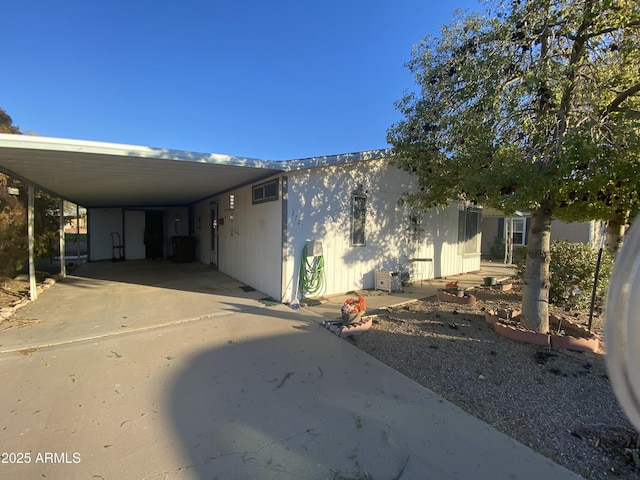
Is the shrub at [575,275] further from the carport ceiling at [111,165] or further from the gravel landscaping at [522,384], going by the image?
the carport ceiling at [111,165]

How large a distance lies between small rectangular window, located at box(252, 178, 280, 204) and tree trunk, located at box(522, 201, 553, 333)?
14.1 ft

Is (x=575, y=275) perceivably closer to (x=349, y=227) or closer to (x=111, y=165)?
(x=349, y=227)

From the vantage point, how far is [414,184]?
27.0 ft

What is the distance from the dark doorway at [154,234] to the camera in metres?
13.8

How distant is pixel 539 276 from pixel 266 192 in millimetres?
4972

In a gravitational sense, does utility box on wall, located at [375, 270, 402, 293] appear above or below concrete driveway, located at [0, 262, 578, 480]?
above

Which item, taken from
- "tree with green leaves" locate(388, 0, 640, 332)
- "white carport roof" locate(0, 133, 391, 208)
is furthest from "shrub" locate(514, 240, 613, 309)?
"white carport roof" locate(0, 133, 391, 208)

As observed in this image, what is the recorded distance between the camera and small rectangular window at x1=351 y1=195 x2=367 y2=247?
273 inches

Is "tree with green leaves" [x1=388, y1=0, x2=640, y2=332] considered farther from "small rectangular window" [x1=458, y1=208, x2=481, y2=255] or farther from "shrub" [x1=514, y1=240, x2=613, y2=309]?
"small rectangular window" [x1=458, y1=208, x2=481, y2=255]

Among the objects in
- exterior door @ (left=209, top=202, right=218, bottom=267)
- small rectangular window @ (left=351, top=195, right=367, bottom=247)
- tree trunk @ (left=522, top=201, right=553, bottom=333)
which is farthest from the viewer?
exterior door @ (left=209, top=202, right=218, bottom=267)

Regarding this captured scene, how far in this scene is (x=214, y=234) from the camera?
34.6 ft

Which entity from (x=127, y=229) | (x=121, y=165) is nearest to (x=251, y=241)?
(x=121, y=165)

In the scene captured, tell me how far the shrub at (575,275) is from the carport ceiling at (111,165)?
5588mm

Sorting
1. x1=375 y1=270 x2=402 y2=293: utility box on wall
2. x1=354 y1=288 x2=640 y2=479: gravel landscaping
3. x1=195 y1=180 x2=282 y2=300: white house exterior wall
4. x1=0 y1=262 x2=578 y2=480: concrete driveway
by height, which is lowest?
x1=0 y1=262 x2=578 y2=480: concrete driveway
